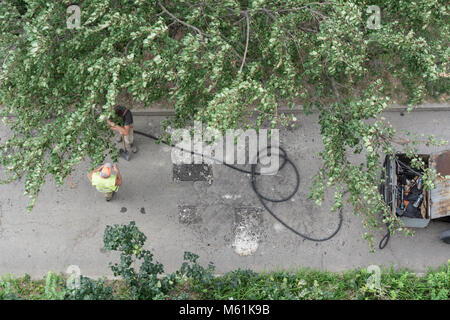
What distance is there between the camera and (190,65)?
5.97m

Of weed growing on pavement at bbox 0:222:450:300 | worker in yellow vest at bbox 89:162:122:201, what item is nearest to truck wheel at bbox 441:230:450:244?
weed growing on pavement at bbox 0:222:450:300

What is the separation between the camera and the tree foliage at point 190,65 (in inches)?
224

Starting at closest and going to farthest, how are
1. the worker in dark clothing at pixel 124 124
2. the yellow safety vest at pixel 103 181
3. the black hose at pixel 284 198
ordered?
the yellow safety vest at pixel 103 181 → the worker in dark clothing at pixel 124 124 → the black hose at pixel 284 198

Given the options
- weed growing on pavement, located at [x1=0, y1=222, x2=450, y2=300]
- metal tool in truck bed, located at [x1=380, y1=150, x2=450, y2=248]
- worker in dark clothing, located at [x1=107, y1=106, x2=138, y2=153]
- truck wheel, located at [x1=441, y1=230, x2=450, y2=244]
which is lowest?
weed growing on pavement, located at [x1=0, y1=222, x2=450, y2=300]

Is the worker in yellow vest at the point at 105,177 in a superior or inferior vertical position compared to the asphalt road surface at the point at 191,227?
superior

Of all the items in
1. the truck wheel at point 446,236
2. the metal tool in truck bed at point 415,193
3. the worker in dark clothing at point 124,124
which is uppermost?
the worker in dark clothing at point 124,124

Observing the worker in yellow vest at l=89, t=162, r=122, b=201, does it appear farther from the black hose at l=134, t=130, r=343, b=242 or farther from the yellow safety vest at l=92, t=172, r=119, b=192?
the black hose at l=134, t=130, r=343, b=242

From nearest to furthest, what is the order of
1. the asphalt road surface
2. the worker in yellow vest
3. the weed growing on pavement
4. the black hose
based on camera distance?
the weed growing on pavement < the worker in yellow vest < the asphalt road surface < the black hose

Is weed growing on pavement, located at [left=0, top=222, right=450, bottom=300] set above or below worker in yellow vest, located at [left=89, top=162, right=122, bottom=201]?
below

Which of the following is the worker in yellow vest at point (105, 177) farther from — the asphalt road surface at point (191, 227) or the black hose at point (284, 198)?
the black hose at point (284, 198)

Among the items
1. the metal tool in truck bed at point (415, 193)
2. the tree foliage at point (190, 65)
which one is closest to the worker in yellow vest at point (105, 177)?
the tree foliage at point (190, 65)

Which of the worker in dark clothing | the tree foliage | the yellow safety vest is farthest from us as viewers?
the worker in dark clothing

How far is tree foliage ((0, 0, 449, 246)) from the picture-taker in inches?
224

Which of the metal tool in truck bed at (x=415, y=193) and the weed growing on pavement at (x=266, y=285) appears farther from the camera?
the metal tool in truck bed at (x=415, y=193)
